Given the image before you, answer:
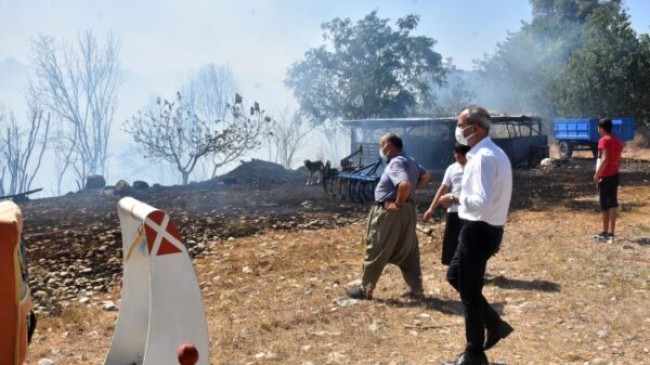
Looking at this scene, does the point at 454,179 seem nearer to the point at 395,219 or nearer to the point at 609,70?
the point at 395,219

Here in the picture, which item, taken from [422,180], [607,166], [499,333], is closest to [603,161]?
[607,166]

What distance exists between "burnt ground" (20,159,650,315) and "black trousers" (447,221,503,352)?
13.9ft

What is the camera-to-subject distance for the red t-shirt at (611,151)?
23.1ft

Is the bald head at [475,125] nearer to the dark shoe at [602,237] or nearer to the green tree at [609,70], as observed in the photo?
the dark shoe at [602,237]

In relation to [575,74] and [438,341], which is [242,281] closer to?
[438,341]

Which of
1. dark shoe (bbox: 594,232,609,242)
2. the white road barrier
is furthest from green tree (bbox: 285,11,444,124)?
the white road barrier

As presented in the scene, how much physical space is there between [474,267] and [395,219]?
163 cm

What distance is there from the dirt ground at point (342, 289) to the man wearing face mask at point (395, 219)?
0.30 m

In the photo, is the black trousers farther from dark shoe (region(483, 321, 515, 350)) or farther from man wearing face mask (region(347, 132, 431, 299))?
man wearing face mask (region(347, 132, 431, 299))

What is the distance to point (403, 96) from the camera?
88.7 feet

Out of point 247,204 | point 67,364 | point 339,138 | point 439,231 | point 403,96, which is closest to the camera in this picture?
point 67,364

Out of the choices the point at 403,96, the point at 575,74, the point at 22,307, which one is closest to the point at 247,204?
the point at 22,307

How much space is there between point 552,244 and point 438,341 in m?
3.96

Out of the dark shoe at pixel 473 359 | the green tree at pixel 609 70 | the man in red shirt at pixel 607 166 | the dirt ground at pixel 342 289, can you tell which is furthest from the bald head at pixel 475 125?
the green tree at pixel 609 70
